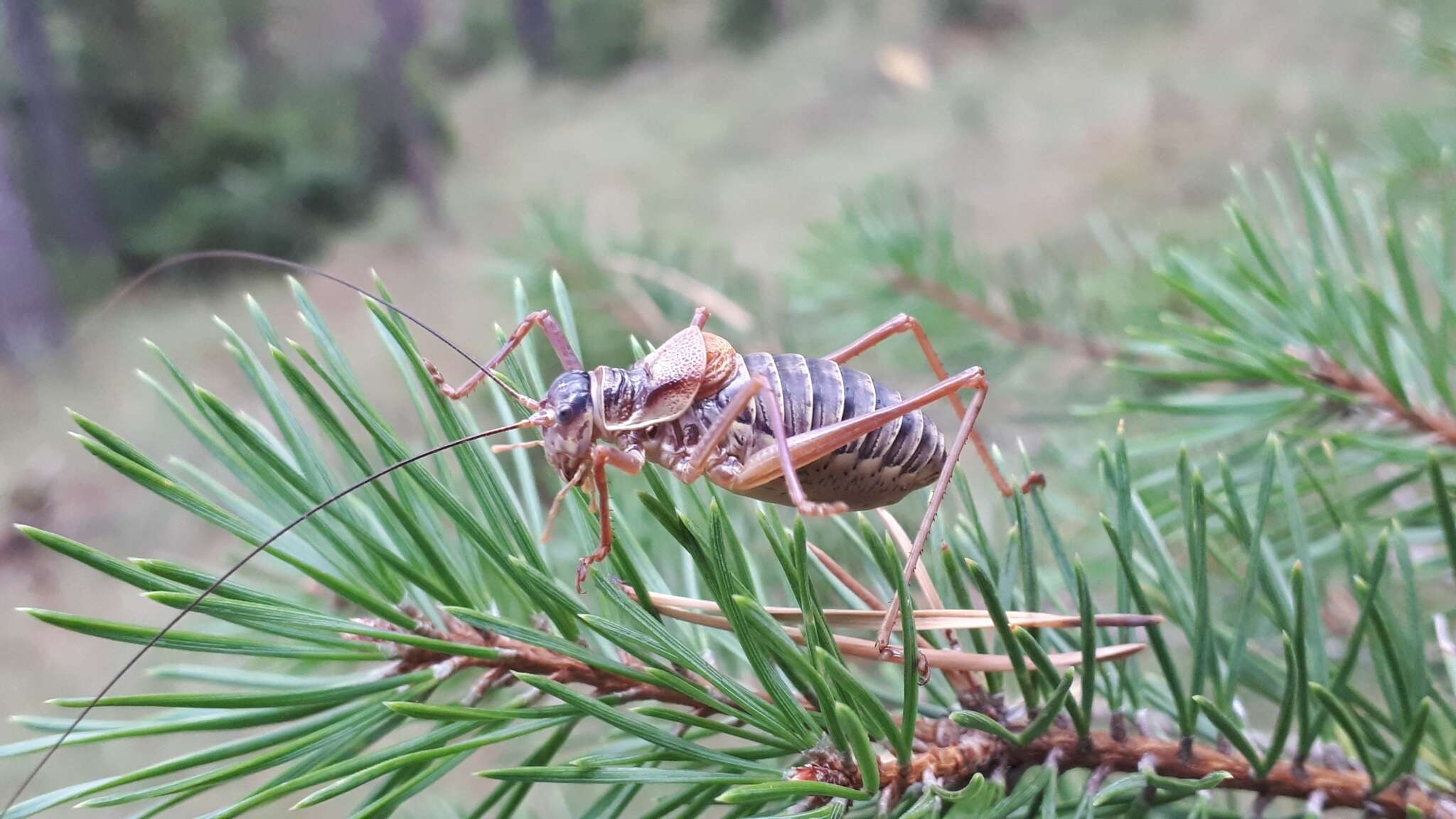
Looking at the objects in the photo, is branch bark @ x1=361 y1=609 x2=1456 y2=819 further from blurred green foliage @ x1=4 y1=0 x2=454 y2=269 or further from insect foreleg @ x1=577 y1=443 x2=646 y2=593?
blurred green foliage @ x1=4 y1=0 x2=454 y2=269

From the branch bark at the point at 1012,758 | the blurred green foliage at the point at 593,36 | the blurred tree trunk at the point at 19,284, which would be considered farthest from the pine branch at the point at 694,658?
the blurred green foliage at the point at 593,36

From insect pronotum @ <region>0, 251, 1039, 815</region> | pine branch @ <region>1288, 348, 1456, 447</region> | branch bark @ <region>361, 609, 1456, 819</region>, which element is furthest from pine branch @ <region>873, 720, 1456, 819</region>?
pine branch @ <region>1288, 348, 1456, 447</region>

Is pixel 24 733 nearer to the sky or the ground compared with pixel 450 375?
nearer to the ground

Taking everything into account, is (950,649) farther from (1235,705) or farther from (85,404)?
(85,404)

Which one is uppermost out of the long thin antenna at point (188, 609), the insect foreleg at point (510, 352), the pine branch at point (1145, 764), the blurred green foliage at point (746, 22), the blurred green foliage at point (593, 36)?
the blurred green foliage at point (593, 36)

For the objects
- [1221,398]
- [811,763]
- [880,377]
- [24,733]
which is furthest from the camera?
[24,733]

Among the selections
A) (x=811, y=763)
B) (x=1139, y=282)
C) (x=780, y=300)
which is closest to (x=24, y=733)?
(x=780, y=300)

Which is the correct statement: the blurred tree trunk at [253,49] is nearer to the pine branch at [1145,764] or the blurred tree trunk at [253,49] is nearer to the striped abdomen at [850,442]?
the striped abdomen at [850,442]
